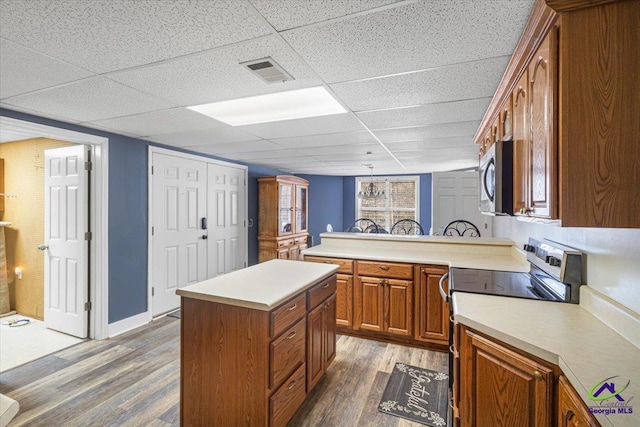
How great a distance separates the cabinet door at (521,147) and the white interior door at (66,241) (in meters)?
3.73


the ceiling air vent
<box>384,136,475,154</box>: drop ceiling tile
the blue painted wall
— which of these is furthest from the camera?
the blue painted wall

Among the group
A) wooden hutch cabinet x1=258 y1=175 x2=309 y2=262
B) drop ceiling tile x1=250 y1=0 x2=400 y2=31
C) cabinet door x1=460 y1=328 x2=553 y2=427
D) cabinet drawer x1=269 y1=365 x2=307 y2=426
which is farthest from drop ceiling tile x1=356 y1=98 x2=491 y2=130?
wooden hutch cabinet x1=258 y1=175 x2=309 y2=262

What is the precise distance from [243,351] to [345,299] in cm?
165

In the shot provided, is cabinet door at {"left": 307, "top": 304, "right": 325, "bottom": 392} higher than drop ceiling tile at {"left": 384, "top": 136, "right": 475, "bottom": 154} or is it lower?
lower

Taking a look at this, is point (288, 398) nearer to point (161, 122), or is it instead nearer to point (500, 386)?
point (500, 386)

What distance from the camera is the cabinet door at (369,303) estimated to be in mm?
3027

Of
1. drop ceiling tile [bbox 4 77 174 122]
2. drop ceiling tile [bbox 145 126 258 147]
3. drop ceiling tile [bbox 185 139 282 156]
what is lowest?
drop ceiling tile [bbox 4 77 174 122]

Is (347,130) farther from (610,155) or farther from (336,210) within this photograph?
(336,210)

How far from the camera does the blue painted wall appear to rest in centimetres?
768

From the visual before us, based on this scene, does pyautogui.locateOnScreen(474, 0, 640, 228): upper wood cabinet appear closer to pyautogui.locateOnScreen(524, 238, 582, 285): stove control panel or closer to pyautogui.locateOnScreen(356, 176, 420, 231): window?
pyautogui.locateOnScreen(524, 238, 582, 285): stove control panel

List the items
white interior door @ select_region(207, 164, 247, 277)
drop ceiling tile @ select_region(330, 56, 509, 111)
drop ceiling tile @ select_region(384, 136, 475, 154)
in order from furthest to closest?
white interior door @ select_region(207, 164, 247, 277) → drop ceiling tile @ select_region(384, 136, 475, 154) → drop ceiling tile @ select_region(330, 56, 509, 111)

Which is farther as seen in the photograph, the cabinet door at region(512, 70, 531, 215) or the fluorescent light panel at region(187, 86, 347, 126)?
the fluorescent light panel at region(187, 86, 347, 126)

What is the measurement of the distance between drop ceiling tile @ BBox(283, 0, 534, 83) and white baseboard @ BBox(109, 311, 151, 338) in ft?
10.7

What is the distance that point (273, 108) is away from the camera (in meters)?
2.73
